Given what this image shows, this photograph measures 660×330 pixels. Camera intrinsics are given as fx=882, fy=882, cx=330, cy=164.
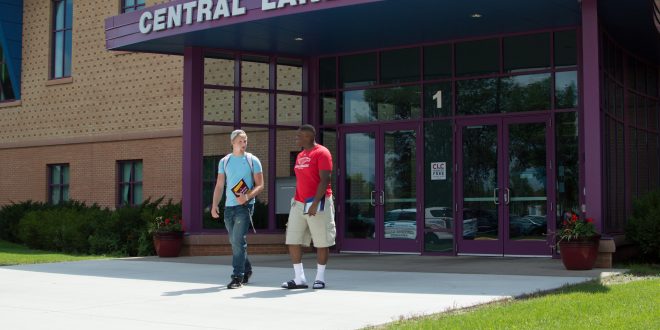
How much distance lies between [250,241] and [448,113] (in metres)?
4.81

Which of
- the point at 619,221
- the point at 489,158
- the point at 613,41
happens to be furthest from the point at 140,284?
the point at 613,41

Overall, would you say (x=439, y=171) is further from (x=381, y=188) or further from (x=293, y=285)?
(x=293, y=285)

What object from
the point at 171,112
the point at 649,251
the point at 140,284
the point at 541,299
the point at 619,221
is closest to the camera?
the point at 541,299

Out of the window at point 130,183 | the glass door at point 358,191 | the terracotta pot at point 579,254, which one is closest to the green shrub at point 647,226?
the terracotta pot at point 579,254

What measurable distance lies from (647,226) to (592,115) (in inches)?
78.9

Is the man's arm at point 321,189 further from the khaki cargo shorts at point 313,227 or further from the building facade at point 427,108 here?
the building facade at point 427,108

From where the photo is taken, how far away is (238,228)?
418 inches

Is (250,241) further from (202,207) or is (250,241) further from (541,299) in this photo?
(541,299)

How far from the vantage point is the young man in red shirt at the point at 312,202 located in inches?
405

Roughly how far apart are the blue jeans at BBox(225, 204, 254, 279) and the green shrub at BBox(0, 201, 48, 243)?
1638 cm

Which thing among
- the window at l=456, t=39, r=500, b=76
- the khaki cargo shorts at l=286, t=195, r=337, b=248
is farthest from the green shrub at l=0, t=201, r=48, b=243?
the khaki cargo shorts at l=286, t=195, r=337, b=248

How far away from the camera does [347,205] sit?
60.5 feet

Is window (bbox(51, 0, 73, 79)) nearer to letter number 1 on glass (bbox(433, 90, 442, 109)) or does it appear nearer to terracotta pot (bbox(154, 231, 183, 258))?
terracotta pot (bbox(154, 231, 183, 258))

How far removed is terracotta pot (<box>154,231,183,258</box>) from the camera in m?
17.3
